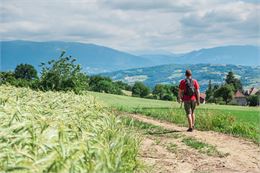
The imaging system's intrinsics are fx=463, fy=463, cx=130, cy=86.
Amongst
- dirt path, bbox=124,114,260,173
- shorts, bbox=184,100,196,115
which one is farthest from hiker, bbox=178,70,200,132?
dirt path, bbox=124,114,260,173

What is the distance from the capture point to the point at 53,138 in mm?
5070

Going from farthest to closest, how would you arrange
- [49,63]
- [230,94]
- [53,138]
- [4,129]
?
1. [230,94]
2. [49,63]
3. [4,129]
4. [53,138]

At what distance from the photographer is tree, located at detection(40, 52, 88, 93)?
99.7 feet

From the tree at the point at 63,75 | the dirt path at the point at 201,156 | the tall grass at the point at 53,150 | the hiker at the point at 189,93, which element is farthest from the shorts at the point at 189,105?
the tree at the point at 63,75

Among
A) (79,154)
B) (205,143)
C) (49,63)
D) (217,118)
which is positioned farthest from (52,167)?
(49,63)

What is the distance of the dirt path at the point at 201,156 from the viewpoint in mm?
10203

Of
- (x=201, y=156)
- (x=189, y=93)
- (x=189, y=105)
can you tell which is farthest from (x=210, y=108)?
(x=201, y=156)

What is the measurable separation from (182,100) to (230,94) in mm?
120422

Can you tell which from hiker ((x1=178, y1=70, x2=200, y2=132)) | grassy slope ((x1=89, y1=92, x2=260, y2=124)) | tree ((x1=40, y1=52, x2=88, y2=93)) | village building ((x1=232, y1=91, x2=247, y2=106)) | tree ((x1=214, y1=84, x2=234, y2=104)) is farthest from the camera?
village building ((x1=232, y1=91, x2=247, y2=106))

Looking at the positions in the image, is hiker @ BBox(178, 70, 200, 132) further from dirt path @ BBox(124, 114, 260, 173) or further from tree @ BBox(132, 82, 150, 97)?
tree @ BBox(132, 82, 150, 97)

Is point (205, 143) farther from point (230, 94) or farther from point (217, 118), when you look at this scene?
point (230, 94)

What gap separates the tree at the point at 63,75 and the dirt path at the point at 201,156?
16.1m

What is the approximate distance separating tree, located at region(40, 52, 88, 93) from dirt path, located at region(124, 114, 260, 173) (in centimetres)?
1612

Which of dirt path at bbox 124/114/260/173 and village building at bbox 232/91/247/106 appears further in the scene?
village building at bbox 232/91/247/106
